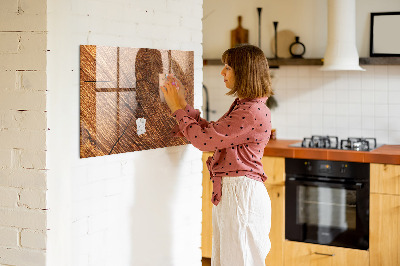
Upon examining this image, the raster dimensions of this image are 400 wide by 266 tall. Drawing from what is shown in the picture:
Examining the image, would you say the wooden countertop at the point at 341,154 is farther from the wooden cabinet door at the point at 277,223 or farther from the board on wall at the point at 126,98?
the board on wall at the point at 126,98

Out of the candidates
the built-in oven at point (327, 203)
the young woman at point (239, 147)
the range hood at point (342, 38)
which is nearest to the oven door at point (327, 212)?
the built-in oven at point (327, 203)

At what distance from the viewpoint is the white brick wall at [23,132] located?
7.20 feet

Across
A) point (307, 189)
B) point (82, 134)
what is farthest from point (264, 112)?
point (307, 189)

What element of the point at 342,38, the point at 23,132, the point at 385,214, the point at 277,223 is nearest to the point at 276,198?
the point at 277,223

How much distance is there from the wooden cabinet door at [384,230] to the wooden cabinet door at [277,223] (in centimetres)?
64

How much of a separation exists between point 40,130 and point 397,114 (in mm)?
3216

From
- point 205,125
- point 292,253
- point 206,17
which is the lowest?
point 292,253

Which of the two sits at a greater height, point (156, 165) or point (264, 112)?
point (264, 112)

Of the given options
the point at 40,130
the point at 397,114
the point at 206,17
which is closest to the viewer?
the point at 40,130

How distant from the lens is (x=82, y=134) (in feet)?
7.64

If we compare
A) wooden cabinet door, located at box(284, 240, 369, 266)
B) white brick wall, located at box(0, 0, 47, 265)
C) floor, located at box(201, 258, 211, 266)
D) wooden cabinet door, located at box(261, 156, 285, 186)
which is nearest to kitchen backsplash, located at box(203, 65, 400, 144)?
wooden cabinet door, located at box(261, 156, 285, 186)

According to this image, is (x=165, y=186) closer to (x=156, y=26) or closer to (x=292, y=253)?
(x=156, y=26)

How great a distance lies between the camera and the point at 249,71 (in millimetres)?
2652

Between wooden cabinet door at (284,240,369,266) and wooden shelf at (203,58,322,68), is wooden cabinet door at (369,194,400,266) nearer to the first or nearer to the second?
wooden cabinet door at (284,240,369,266)
